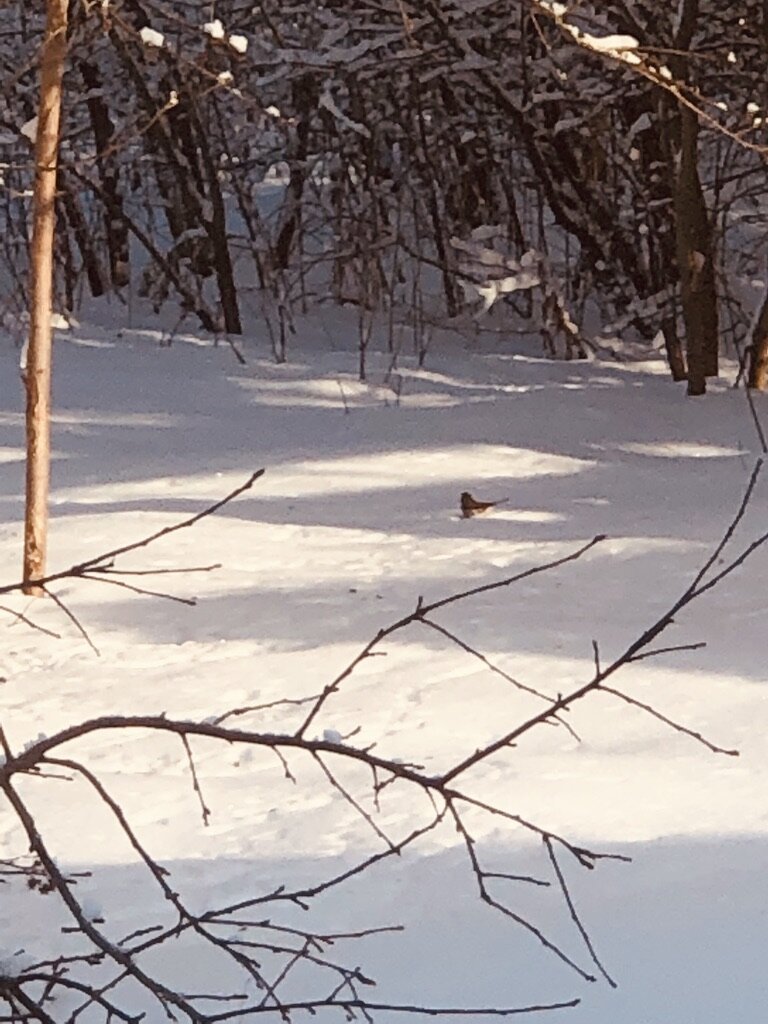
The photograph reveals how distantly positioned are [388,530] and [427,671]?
1.60 meters

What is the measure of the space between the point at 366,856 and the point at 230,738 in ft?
3.82

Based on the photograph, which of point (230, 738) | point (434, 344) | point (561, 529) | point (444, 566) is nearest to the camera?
point (230, 738)

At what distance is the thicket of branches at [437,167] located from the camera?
7758mm

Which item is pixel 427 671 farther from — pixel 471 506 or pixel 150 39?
pixel 150 39

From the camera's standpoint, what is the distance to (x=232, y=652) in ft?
13.4

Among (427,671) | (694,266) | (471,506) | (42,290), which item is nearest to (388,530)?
(471,506)

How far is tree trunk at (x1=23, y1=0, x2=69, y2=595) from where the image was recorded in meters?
4.54

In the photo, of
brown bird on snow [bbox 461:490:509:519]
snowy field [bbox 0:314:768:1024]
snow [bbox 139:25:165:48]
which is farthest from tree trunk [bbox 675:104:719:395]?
snow [bbox 139:25:165:48]

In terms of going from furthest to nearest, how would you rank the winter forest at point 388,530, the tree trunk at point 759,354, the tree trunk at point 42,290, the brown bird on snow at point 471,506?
the tree trunk at point 759,354, the brown bird on snow at point 471,506, the tree trunk at point 42,290, the winter forest at point 388,530

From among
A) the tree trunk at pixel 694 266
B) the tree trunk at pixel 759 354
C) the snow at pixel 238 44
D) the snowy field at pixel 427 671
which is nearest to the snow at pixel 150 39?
the snow at pixel 238 44

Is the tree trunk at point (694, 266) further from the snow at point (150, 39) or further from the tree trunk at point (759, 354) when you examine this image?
the snow at point (150, 39)

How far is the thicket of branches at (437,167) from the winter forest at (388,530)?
0.15ft

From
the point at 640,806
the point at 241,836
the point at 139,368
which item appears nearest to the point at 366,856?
the point at 241,836

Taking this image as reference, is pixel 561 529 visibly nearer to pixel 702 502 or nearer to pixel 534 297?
pixel 702 502
